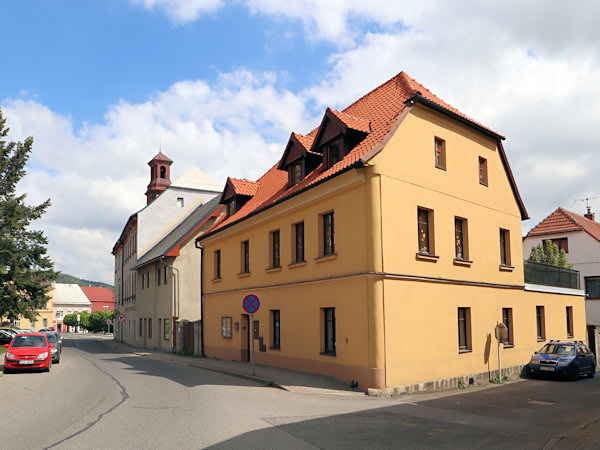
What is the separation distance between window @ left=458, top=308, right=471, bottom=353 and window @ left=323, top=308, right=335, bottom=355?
13.9 feet

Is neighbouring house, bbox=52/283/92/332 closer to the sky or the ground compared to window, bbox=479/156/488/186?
closer to the ground

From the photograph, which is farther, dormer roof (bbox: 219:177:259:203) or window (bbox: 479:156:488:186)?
dormer roof (bbox: 219:177:259:203)

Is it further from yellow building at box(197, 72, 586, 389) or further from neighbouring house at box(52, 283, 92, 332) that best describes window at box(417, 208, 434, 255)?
neighbouring house at box(52, 283, 92, 332)

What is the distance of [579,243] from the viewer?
130ft

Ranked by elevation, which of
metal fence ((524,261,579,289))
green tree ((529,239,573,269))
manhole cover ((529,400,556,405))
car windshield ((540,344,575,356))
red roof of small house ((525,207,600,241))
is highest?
red roof of small house ((525,207,600,241))

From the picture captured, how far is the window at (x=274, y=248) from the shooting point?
64.7 feet

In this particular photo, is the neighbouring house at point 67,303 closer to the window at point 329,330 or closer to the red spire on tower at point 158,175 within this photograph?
the red spire on tower at point 158,175

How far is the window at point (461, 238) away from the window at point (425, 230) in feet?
5.00

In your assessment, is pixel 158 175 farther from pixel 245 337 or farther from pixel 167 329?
pixel 245 337

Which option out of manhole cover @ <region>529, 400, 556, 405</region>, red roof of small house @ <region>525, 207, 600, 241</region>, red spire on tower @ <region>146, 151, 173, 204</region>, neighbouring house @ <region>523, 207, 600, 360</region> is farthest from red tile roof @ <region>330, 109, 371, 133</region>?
red spire on tower @ <region>146, 151, 173, 204</region>

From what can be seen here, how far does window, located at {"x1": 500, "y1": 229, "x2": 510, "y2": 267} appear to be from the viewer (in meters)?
20.0

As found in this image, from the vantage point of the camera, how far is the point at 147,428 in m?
8.63

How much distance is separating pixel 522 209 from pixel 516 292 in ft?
11.4

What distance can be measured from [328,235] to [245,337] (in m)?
7.99
